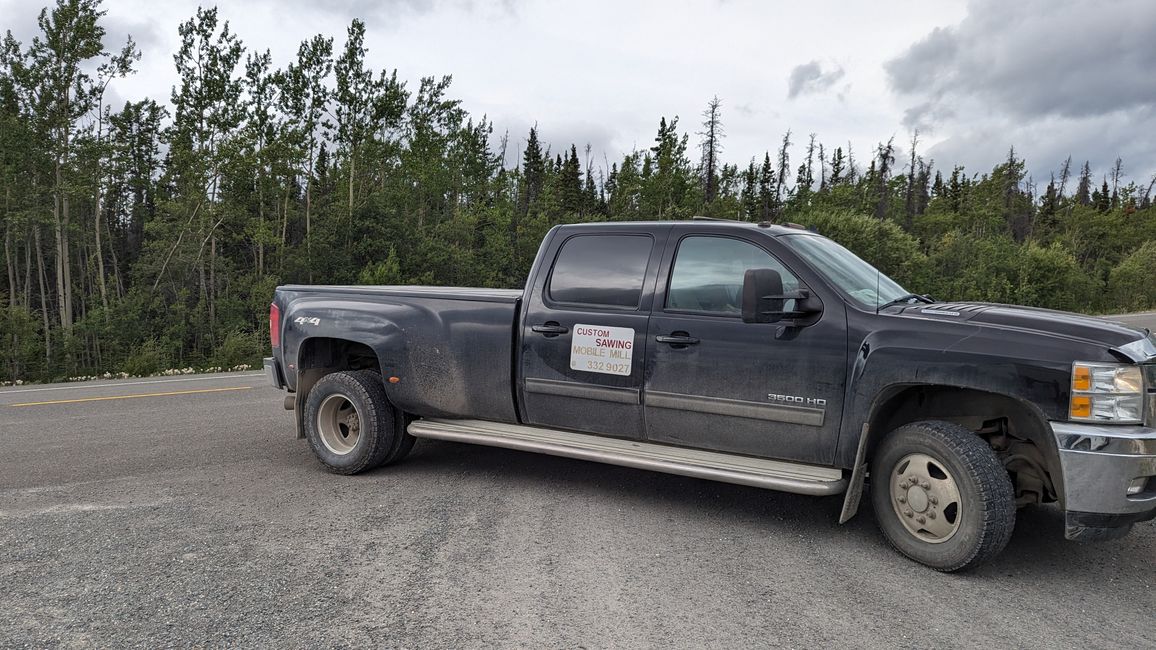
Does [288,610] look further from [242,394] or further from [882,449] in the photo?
[242,394]

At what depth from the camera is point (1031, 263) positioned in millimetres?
45031

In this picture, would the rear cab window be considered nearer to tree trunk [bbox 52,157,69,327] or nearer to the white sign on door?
the white sign on door

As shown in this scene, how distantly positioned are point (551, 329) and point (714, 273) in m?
1.17

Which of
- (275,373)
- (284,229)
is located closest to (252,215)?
(284,229)

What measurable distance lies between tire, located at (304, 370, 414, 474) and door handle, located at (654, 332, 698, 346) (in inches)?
92.8

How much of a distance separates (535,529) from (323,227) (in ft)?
119

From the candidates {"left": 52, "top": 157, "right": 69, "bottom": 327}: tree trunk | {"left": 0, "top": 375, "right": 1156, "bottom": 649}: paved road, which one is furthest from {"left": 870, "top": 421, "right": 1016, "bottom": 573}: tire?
{"left": 52, "top": 157, "right": 69, "bottom": 327}: tree trunk

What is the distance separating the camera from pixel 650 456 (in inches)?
177

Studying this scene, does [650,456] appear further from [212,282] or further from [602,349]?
[212,282]

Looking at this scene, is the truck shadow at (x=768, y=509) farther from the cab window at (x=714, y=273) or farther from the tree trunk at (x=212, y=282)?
the tree trunk at (x=212, y=282)

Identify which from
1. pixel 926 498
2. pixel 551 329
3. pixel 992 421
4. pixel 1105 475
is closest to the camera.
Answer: pixel 1105 475

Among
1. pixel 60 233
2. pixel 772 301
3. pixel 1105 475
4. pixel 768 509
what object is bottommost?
pixel 768 509

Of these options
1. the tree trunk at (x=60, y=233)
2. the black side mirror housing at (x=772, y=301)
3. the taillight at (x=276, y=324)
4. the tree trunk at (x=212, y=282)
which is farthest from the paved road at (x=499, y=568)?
the tree trunk at (x=212, y=282)

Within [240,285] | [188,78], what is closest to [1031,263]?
[240,285]
